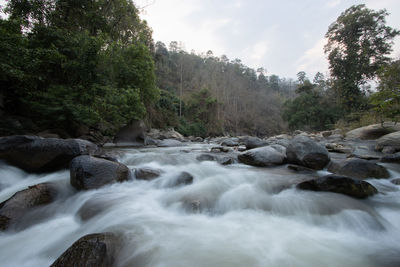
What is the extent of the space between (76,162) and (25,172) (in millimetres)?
1550

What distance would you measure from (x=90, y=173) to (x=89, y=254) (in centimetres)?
188

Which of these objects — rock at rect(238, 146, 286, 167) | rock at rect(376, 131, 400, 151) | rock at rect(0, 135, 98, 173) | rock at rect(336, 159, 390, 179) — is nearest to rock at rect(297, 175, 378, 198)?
rock at rect(336, 159, 390, 179)

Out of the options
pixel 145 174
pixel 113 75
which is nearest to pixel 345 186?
pixel 145 174

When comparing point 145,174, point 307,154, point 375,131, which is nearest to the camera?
point 145,174

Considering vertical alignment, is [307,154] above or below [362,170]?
above

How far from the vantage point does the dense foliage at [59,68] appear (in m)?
5.59

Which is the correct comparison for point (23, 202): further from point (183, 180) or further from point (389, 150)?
point (389, 150)

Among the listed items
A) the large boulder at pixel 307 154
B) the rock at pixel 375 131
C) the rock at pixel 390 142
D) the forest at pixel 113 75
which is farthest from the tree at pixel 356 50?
the large boulder at pixel 307 154

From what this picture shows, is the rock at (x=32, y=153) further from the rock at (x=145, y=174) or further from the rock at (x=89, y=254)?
the rock at (x=89, y=254)

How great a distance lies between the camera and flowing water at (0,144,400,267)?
1511mm

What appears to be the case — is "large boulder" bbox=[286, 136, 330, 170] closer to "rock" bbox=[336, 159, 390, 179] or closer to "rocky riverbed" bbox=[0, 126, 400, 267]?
"rocky riverbed" bbox=[0, 126, 400, 267]

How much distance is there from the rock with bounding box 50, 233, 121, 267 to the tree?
2411 centimetres

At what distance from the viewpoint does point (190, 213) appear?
229 cm

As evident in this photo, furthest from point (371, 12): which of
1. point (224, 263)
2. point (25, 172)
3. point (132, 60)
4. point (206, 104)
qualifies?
point (25, 172)
